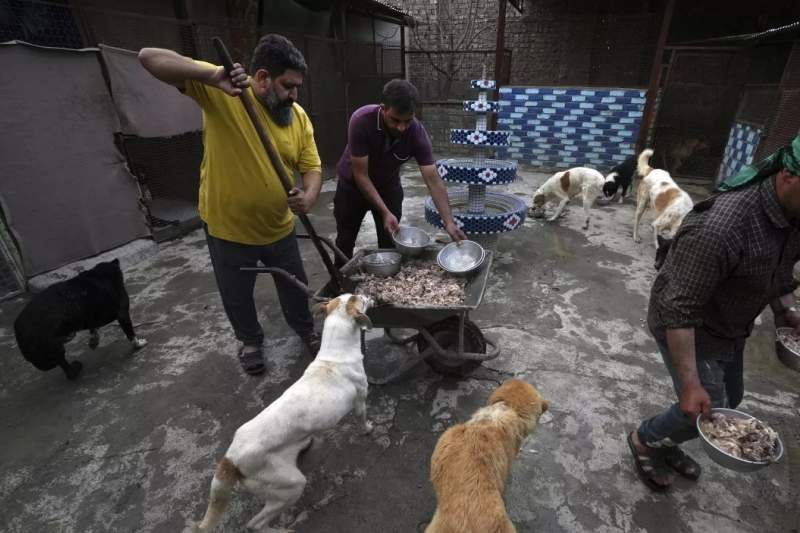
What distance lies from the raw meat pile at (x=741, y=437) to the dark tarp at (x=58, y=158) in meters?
6.50

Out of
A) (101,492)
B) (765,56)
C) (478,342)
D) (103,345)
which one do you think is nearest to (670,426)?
(478,342)

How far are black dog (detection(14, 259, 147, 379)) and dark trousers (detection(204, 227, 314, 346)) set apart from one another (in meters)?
1.11

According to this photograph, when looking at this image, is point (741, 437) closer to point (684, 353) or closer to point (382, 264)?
point (684, 353)

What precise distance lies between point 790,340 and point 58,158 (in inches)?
274

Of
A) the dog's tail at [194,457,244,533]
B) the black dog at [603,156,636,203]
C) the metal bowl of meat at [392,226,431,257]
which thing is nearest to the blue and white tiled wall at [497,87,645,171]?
the black dog at [603,156,636,203]

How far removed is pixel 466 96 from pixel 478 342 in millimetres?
12553

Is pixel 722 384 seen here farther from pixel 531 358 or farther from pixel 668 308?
pixel 531 358

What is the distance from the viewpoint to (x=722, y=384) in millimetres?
1944

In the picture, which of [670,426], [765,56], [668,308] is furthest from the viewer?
[765,56]

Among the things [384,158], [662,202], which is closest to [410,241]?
[384,158]

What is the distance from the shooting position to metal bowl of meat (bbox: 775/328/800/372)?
2027mm

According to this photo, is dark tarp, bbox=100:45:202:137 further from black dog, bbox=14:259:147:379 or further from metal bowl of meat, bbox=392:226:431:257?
metal bowl of meat, bbox=392:226:431:257

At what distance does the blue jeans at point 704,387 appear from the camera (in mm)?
1939

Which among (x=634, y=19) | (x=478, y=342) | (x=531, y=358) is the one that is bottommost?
(x=531, y=358)
